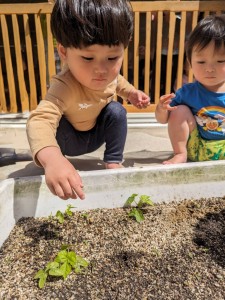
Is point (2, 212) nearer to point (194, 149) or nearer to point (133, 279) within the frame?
point (133, 279)

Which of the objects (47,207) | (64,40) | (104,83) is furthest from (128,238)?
(64,40)

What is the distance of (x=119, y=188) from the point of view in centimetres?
125

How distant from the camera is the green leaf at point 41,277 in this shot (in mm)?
920

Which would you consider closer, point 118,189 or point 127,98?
point 118,189

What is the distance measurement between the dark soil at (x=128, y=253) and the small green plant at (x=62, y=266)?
18 mm

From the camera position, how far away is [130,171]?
1.23 metres

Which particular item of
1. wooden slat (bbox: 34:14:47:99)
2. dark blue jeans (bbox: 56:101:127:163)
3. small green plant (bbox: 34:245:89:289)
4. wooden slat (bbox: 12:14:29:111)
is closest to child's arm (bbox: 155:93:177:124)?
dark blue jeans (bbox: 56:101:127:163)

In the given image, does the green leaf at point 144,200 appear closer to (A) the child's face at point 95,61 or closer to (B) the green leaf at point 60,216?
(B) the green leaf at point 60,216

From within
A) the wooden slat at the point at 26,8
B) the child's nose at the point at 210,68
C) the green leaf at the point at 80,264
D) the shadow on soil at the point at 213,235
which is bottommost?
the shadow on soil at the point at 213,235

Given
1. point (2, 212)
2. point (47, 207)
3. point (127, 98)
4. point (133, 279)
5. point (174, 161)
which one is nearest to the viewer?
point (133, 279)

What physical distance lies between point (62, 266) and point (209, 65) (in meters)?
1.08

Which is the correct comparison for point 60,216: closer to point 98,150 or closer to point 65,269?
point 65,269

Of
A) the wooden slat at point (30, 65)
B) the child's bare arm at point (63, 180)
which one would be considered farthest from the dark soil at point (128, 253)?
the wooden slat at point (30, 65)

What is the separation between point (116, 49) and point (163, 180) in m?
0.48
